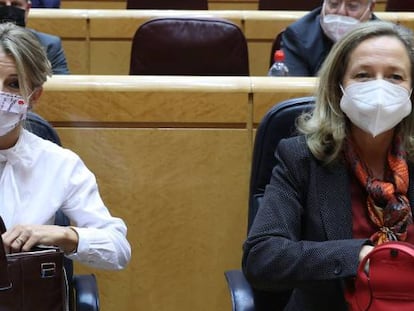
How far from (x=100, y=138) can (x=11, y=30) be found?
44 cm

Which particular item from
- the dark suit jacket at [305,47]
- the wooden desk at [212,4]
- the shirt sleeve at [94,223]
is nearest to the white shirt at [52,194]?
the shirt sleeve at [94,223]

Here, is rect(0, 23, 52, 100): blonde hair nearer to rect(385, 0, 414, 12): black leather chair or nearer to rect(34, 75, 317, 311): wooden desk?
rect(34, 75, 317, 311): wooden desk

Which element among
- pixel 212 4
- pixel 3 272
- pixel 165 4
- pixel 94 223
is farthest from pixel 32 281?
pixel 212 4

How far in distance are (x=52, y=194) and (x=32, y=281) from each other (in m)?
0.26

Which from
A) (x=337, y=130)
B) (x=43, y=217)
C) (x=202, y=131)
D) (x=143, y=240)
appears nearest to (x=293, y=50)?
(x=202, y=131)

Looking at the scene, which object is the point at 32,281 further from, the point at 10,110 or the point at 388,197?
the point at 388,197

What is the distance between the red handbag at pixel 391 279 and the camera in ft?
3.66

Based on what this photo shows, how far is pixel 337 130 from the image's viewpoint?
1374 millimetres

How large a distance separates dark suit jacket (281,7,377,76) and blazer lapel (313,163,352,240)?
1.12m

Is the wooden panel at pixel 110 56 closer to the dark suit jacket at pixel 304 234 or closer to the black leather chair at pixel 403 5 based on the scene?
the black leather chair at pixel 403 5

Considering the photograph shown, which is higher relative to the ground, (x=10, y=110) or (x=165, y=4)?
(x=10, y=110)

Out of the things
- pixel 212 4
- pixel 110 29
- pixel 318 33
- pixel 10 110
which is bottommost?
pixel 212 4

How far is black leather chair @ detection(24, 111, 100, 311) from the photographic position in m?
1.32

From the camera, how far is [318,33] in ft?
8.16
